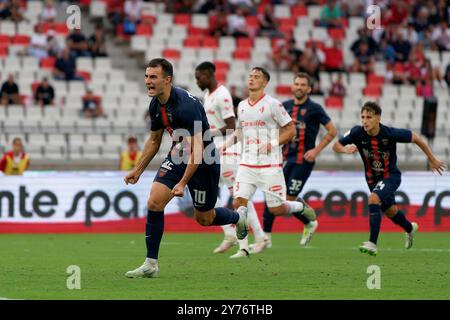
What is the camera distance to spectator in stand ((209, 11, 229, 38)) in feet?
108

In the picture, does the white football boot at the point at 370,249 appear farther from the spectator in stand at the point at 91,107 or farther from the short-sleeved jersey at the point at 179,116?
the spectator in stand at the point at 91,107

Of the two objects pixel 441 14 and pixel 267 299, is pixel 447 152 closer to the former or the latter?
pixel 441 14

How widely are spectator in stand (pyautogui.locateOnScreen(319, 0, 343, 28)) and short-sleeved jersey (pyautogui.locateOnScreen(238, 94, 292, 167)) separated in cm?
1901

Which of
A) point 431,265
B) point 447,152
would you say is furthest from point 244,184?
point 447,152

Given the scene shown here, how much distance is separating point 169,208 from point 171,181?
34.0 ft

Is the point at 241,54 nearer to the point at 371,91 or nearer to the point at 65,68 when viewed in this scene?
the point at 371,91

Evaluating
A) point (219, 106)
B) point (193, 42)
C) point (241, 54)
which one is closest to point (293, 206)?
point (219, 106)

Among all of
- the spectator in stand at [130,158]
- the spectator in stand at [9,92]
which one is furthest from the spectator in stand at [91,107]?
the spectator in stand at [130,158]

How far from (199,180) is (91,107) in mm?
16566

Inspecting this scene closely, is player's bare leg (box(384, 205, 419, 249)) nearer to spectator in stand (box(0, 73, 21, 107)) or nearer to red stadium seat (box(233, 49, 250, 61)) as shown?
spectator in stand (box(0, 73, 21, 107))

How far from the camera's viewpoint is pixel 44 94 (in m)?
28.3

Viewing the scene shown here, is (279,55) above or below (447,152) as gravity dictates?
above

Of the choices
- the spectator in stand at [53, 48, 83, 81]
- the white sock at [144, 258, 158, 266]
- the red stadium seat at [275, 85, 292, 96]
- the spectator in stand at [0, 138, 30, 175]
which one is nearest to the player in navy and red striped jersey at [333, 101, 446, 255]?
the white sock at [144, 258, 158, 266]

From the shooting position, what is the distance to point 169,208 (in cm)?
2241
